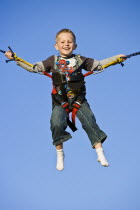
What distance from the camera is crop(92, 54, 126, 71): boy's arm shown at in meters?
8.53

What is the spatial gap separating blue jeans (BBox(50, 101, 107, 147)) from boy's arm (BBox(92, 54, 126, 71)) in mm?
1087

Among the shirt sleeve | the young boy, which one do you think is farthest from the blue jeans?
the shirt sleeve

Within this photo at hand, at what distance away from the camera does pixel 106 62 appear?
28.6ft

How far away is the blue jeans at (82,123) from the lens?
7.94 meters

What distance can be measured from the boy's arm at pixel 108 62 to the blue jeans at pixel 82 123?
3.57 feet

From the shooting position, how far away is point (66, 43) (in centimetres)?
847

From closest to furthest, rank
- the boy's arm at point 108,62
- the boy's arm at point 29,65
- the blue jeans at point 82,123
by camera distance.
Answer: the blue jeans at point 82,123
the boy's arm at point 29,65
the boy's arm at point 108,62

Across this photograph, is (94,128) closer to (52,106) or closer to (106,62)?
(52,106)

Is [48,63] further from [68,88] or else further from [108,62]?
[108,62]

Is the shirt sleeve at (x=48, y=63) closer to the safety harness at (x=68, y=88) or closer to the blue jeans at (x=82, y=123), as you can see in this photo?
the safety harness at (x=68, y=88)

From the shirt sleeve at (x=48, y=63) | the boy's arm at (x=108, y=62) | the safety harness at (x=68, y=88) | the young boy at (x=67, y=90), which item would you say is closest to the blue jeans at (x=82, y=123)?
the young boy at (x=67, y=90)

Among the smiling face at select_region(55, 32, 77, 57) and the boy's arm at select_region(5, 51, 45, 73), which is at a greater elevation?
the smiling face at select_region(55, 32, 77, 57)

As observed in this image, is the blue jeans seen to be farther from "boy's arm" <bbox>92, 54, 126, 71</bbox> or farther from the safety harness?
"boy's arm" <bbox>92, 54, 126, 71</bbox>

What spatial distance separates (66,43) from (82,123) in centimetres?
190
